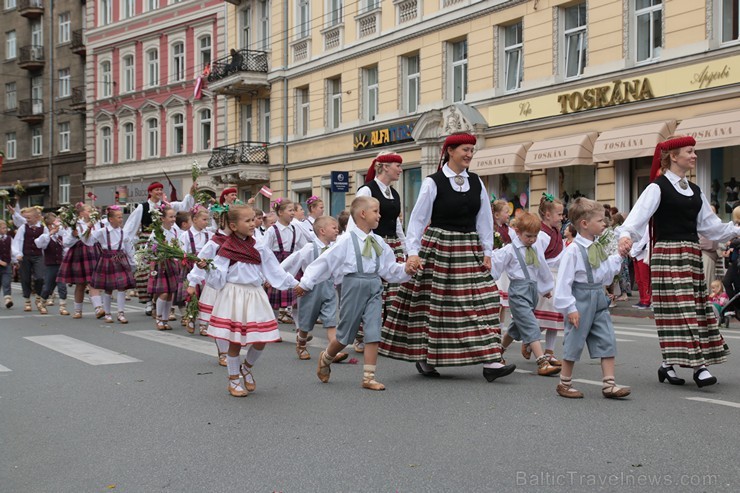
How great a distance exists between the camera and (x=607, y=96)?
20797 millimetres

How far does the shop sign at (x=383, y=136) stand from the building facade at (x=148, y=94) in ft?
35.7

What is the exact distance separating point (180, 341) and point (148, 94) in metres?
34.9

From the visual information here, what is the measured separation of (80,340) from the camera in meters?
11.7

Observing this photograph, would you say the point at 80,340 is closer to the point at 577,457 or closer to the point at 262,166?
the point at 577,457

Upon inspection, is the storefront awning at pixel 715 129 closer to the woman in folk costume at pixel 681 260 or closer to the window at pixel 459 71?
the window at pixel 459 71

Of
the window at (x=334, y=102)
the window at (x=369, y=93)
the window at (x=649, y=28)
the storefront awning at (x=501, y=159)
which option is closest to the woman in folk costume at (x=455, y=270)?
the window at (x=649, y=28)

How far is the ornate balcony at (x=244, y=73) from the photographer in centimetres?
3534

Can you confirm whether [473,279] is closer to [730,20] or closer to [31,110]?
[730,20]

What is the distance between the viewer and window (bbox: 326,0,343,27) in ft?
103

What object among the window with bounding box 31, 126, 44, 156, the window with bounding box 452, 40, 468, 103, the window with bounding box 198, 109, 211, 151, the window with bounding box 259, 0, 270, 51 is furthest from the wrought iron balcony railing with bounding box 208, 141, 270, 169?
the window with bounding box 31, 126, 44, 156

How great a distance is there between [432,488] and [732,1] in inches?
642

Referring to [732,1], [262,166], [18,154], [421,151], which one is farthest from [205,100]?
[732,1]

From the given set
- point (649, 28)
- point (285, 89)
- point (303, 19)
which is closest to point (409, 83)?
point (303, 19)

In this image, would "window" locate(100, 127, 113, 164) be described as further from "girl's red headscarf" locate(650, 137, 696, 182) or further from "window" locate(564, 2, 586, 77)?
"girl's red headscarf" locate(650, 137, 696, 182)
